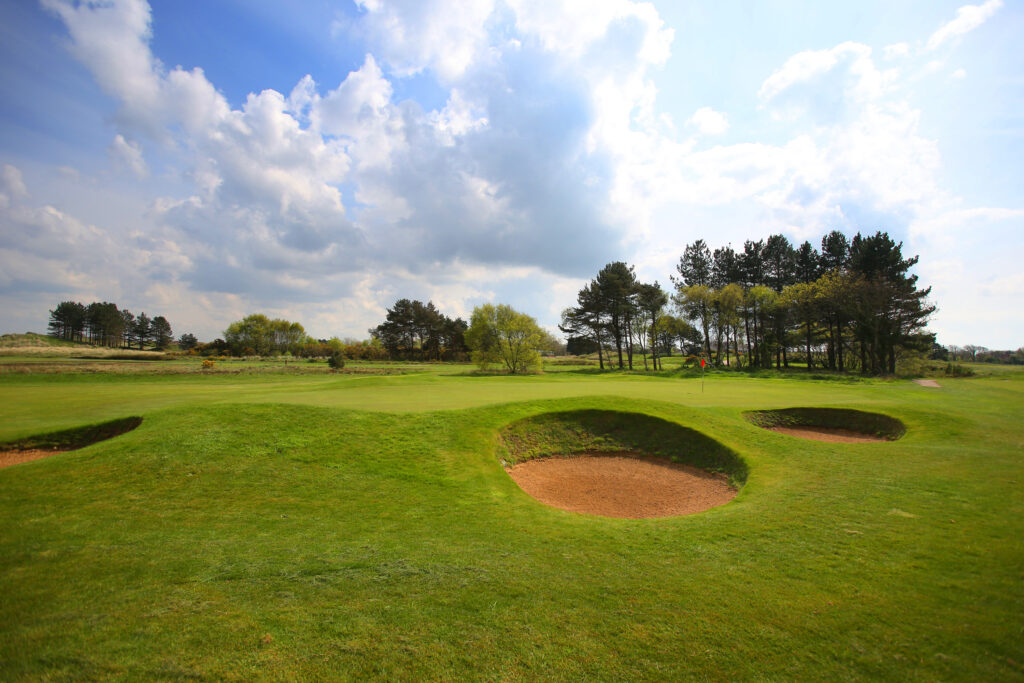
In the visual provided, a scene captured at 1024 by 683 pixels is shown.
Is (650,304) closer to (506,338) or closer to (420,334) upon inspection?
(506,338)

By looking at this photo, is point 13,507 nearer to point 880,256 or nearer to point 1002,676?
point 1002,676

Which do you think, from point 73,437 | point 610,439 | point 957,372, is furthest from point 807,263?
point 73,437

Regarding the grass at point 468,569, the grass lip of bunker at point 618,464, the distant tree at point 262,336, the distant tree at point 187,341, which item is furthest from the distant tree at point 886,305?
the distant tree at point 187,341

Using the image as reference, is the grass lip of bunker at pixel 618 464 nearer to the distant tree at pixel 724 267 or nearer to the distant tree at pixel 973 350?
the distant tree at pixel 724 267

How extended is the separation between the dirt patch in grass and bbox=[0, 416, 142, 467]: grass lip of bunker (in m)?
22.0

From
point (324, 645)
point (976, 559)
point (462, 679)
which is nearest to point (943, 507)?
point (976, 559)

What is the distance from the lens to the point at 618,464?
12.4 metres

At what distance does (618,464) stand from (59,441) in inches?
642

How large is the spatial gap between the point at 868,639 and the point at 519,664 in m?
3.27

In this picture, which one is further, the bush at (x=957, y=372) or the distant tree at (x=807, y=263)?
the distant tree at (x=807, y=263)

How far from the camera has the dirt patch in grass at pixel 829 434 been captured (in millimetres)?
14117

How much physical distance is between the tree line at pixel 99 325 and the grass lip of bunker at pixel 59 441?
12450cm

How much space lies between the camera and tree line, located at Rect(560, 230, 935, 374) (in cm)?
4122

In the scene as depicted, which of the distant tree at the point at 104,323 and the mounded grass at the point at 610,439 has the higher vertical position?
the distant tree at the point at 104,323
